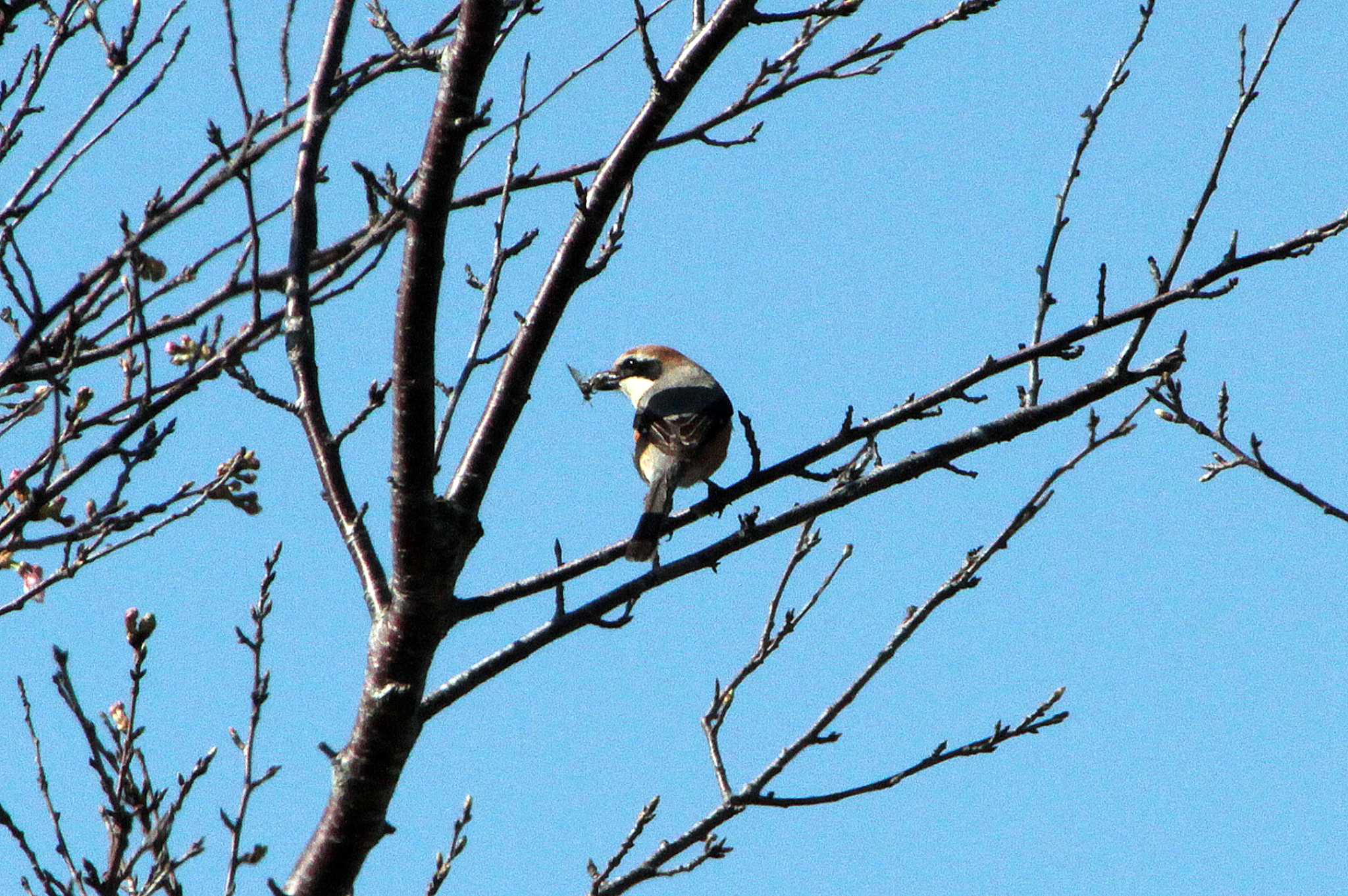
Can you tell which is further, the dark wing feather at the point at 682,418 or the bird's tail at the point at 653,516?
the dark wing feather at the point at 682,418

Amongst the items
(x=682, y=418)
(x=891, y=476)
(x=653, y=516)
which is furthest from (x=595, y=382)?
(x=891, y=476)

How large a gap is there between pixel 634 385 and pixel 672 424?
4.33 ft

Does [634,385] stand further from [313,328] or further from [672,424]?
[313,328]

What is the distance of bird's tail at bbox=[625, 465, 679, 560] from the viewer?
404 centimetres

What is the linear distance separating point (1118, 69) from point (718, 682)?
6.71 feet

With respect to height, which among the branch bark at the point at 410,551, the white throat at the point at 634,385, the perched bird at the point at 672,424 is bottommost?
the branch bark at the point at 410,551

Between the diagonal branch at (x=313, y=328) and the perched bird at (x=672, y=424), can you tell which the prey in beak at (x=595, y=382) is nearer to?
the perched bird at (x=672, y=424)

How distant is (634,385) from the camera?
26.2 feet

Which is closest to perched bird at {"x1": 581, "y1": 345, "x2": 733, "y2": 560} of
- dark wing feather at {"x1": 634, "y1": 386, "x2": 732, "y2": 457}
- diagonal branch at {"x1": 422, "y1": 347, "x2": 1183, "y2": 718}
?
dark wing feather at {"x1": 634, "y1": 386, "x2": 732, "y2": 457}

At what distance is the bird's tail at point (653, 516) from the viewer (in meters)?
4.04

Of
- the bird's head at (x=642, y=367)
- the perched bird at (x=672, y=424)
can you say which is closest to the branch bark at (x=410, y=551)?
the perched bird at (x=672, y=424)

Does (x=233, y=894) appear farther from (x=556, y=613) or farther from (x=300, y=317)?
(x=300, y=317)

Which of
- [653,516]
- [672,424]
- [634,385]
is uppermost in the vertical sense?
[634,385]

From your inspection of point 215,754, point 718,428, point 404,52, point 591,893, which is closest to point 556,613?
point 591,893
